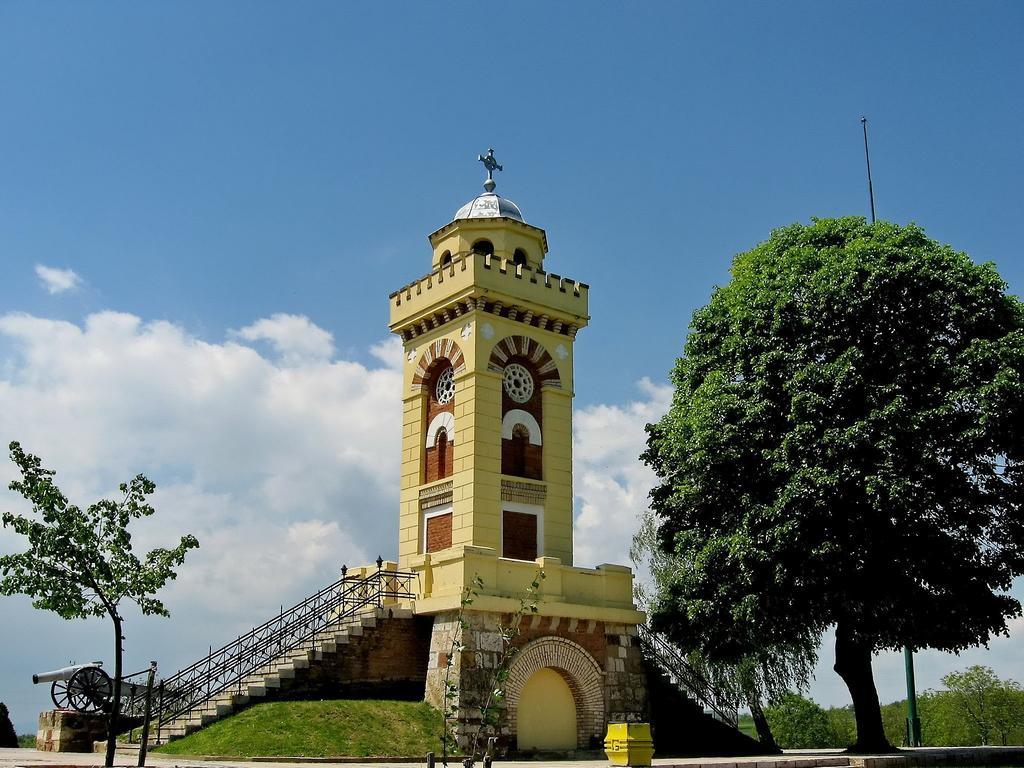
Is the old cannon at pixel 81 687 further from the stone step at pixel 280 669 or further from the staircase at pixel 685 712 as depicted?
the staircase at pixel 685 712

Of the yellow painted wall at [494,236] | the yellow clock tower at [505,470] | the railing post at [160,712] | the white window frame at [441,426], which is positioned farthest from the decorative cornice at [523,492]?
the railing post at [160,712]

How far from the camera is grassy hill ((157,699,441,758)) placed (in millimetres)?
20250

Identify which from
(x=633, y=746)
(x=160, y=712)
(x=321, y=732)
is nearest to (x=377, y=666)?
(x=321, y=732)

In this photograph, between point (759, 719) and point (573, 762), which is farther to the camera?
point (759, 719)

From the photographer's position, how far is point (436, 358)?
1200 inches

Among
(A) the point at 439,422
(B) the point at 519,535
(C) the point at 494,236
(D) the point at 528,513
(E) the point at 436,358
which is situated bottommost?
(B) the point at 519,535

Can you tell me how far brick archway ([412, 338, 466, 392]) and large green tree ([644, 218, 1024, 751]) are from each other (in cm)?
725

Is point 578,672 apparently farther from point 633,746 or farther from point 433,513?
point 633,746

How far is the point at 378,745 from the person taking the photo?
21.4 meters

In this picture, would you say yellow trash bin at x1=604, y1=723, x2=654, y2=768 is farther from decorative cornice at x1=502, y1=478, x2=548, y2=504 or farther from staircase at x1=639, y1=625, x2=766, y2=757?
decorative cornice at x1=502, y1=478, x2=548, y2=504

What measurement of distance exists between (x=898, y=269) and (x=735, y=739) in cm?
1349

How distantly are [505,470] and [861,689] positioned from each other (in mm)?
10987

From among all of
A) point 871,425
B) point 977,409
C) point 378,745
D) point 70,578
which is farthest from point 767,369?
point 70,578

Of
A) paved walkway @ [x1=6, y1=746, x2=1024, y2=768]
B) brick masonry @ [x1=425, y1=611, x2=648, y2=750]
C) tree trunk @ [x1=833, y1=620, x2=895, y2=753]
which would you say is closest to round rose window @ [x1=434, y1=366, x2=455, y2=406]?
brick masonry @ [x1=425, y1=611, x2=648, y2=750]
